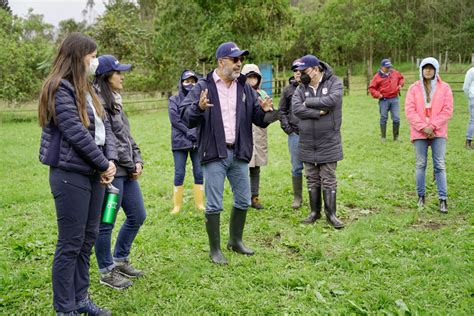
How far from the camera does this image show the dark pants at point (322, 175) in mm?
6027

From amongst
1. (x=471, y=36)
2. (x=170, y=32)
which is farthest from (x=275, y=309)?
(x=471, y=36)

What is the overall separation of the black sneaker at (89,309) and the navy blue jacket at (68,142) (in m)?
1.09

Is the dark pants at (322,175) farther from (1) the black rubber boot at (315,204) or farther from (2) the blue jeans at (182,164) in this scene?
(2) the blue jeans at (182,164)

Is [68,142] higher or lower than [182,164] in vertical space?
higher

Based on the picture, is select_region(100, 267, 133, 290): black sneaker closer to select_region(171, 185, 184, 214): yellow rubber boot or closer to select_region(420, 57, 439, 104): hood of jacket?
select_region(171, 185, 184, 214): yellow rubber boot

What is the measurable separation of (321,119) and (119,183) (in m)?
2.85

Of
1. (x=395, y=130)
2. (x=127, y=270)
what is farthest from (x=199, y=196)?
(x=395, y=130)

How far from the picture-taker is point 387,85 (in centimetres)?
1184

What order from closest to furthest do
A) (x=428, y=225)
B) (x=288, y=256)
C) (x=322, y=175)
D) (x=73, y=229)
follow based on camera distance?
1. (x=73, y=229)
2. (x=288, y=256)
3. (x=428, y=225)
4. (x=322, y=175)

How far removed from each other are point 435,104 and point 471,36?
29966mm

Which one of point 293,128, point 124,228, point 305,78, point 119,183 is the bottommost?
point 124,228

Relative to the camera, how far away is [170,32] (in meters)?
27.7

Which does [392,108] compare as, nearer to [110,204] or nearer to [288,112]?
[288,112]

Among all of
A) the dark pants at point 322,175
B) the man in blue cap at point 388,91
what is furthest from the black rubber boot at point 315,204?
the man in blue cap at point 388,91
